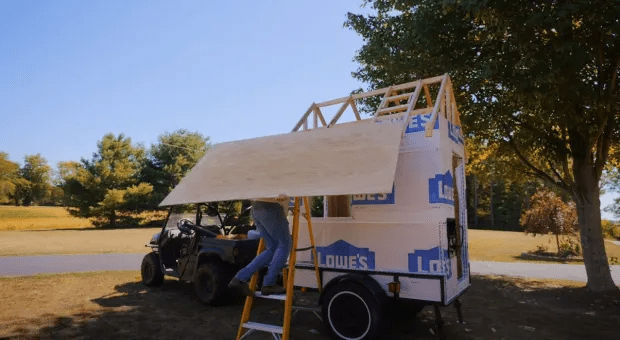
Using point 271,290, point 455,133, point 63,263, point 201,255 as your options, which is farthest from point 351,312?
point 63,263

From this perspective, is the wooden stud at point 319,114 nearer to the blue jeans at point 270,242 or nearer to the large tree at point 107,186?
the blue jeans at point 270,242

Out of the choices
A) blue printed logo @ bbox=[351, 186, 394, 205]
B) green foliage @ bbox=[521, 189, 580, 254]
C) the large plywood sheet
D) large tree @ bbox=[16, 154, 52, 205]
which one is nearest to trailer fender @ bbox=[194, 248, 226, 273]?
the large plywood sheet

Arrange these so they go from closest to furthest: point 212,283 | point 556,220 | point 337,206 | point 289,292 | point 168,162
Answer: point 289,292 → point 337,206 → point 212,283 → point 556,220 → point 168,162

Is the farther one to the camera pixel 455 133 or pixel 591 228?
pixel 591 228

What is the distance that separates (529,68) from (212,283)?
765 centimetres

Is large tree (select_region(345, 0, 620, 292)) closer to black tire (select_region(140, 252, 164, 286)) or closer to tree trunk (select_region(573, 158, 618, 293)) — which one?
tree trunk (select_region(573, 158, 618, 293))

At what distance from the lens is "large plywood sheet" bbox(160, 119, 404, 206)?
4.58 m

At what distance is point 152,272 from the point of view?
9695 mm

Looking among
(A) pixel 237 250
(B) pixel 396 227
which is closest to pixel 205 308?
(A) pixel 237 250

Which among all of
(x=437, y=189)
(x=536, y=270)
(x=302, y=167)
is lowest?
(x=536, y=270)

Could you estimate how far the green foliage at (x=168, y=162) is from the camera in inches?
1889

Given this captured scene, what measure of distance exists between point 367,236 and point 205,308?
3.99m

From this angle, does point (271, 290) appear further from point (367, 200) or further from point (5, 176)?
point (5, 176)

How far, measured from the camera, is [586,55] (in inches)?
284
